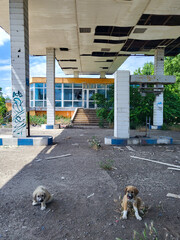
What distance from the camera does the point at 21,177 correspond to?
4348mm

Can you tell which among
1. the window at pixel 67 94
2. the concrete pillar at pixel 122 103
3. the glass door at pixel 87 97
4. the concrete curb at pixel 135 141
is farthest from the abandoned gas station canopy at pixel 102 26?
the concrete curb at pixel 135 141

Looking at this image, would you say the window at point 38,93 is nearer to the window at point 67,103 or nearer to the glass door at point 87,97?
the window at point 67,103

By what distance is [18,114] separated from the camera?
26.5 feet

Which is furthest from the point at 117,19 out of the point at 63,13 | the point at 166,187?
the point at 166,187

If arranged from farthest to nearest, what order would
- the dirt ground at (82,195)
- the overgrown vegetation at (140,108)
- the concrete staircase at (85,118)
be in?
the concrete staircase at (85,118)
the overgrown vegetation at (140,108)
the dirt ground at (82,195)

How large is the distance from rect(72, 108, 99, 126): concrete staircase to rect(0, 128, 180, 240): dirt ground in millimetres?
11270

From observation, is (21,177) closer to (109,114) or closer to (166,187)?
(166,187)

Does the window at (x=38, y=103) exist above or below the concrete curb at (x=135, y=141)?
above

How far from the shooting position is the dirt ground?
242 centimetres

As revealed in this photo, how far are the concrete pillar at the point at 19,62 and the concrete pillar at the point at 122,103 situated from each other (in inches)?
161

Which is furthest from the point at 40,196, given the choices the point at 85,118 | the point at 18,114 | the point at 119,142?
the point at 85,118

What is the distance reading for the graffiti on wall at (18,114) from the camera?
26.3 ft

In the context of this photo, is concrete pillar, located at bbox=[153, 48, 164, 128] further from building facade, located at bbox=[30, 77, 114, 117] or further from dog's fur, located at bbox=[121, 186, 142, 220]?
dog's fur, located at bbox=[121, 186, 142, 220]

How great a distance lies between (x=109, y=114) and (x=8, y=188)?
1178 cm
